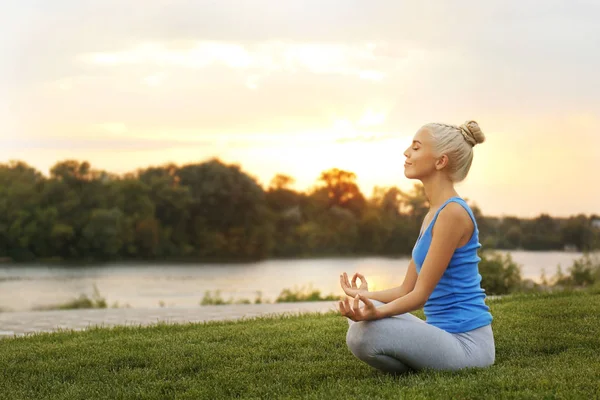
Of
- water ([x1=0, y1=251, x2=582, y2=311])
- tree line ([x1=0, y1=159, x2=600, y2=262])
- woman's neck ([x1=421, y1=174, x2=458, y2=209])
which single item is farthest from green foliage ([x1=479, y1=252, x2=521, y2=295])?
tree line ([x1=0, y1=159, x2=600, y2=262])

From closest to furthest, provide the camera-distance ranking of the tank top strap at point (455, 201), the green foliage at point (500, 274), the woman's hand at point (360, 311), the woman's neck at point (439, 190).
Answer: the woman's hand at point (360, 311) → the tank top strap at point (455, 201) → the woman's neck at point (439, 190) → the green foliage at point (500, 274)

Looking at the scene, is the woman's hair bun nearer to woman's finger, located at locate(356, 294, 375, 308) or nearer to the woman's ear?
the woman's ear

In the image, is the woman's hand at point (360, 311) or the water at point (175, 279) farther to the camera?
the water at point (175, 279)

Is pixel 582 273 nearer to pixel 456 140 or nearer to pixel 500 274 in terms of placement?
pixel 500 274

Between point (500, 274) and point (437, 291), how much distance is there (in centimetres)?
1082

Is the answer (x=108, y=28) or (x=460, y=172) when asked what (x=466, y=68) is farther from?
(x=460, y=172)

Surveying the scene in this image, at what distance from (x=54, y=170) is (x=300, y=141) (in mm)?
14307

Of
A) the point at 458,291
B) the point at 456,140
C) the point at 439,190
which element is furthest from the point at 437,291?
the point at 456,140

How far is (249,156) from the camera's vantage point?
42312 mm

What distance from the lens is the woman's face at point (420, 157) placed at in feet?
14.9

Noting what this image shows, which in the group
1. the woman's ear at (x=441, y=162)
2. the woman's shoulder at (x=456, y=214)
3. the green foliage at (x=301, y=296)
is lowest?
the green foliage at (x=301, y=296)

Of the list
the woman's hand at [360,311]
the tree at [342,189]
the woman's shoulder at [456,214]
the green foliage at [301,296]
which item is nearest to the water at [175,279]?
the tree at [342,189]

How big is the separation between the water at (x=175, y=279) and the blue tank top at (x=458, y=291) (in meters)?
15.9

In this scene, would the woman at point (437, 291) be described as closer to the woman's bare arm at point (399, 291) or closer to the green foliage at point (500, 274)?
the woman's bare arm at point (399, 291)
